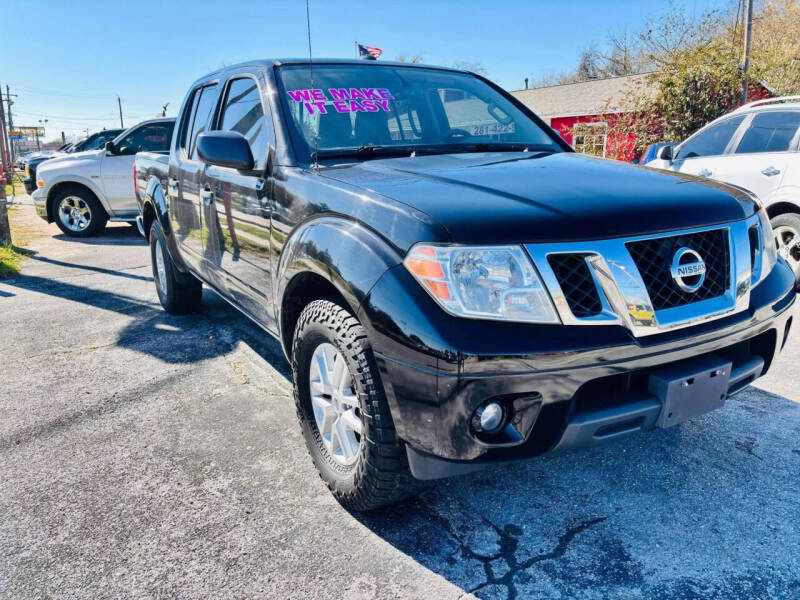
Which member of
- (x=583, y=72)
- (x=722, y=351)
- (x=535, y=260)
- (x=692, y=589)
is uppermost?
(x=583, y=72)

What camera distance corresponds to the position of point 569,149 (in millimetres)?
3350

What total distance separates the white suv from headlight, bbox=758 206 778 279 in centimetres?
311

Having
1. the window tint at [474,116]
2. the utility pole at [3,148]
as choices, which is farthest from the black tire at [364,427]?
the utility pole at [3,148]

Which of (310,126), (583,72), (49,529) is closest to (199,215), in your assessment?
(310,126)

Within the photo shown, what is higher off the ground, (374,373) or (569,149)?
(569,149)

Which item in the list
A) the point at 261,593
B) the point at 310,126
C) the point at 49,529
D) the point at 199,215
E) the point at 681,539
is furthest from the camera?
the point at 199,215

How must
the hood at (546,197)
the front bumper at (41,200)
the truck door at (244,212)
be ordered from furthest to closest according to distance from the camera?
the front bumper at (41,200), the truck door at (244,212), the hood at (546,197)

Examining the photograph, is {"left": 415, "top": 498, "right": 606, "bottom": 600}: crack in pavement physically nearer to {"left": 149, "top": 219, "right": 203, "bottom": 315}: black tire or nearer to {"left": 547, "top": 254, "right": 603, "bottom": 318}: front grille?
{"left": 547, "top": 254, "right": 603, "bottom": 318}: front grille

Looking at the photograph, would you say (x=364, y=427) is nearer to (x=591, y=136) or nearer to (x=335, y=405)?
(x=335, y=405)

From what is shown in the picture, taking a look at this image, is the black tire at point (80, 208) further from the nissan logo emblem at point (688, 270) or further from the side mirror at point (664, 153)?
the nissan logo emblem at point (688, 270)

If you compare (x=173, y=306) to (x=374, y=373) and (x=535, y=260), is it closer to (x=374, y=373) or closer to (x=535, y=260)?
(x=374, y=373)

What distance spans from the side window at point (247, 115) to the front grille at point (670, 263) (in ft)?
5.78

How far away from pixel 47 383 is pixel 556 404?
3370mm

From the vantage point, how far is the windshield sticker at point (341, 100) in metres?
2.93
